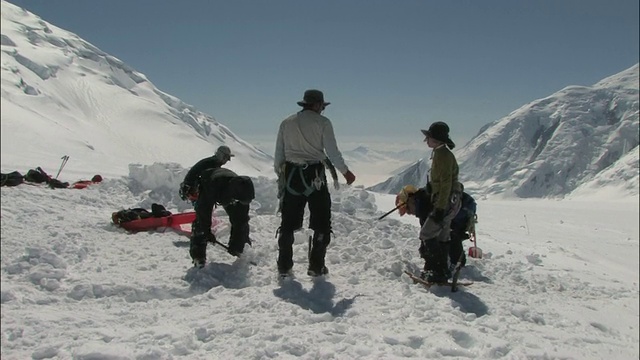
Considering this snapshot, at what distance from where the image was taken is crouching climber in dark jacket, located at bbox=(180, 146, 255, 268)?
686cm

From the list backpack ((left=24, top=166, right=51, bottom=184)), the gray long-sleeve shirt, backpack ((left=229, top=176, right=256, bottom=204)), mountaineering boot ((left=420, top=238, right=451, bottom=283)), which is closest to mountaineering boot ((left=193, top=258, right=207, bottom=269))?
backpack ((left=229, top=176, right=256, bottom=204))

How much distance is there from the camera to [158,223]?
8.42m

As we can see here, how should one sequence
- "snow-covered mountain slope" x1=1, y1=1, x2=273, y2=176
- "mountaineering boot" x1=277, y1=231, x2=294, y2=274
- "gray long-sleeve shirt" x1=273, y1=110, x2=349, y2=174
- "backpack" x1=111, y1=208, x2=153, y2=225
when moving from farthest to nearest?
"snow-covered mountain slope" x1=1, y1=1, x2=273, y2=176 → "backpack" x1=111, y1=208, x2=153, y2=225 → "mountaineering boot" x1=277, y1=231, x2=294, y2=274 → "gray long-sleeve shirt" x1=273, y1=110, x2=349, y2=174

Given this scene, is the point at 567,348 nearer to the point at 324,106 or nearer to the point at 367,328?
the point at 367,328

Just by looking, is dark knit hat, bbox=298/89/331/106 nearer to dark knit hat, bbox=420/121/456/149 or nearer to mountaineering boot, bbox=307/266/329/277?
dark knit hat, bbox=420/121/456/149

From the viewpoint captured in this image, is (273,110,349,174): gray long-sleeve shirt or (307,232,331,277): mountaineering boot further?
(307,232,331,277): mountaineering boot

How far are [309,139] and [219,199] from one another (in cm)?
157

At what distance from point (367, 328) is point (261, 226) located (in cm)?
500

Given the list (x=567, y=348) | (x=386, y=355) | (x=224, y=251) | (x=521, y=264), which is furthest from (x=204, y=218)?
(x=521, y=264)

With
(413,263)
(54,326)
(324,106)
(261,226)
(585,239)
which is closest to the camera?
(54,326)

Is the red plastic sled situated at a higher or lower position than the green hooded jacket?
lower

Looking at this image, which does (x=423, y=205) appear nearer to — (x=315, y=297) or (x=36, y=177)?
(x=315, y=297)

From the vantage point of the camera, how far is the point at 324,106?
662 cm

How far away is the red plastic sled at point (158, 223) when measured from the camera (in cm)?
816
